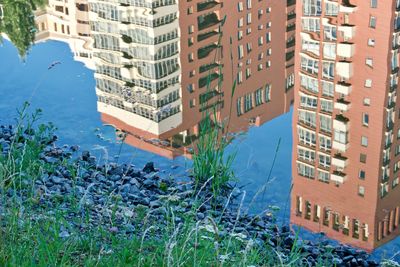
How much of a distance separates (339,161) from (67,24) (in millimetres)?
8263

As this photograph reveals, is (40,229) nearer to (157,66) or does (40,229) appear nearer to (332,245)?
(332,245)

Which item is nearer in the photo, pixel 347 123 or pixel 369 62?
pixel 347 123

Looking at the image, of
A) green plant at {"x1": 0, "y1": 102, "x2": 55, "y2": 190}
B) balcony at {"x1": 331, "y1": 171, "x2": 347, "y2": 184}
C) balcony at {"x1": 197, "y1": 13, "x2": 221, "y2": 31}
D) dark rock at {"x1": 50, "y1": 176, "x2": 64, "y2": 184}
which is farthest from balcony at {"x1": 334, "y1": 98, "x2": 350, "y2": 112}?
dark rock at {"x1": 50, "y1": 176, "x2": 64, "y2": 184}

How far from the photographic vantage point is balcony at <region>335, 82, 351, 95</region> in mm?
12547

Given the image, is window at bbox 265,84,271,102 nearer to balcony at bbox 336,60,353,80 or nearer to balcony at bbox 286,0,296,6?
balcony at bbox 336,60,353,80

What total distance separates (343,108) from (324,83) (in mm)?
1121

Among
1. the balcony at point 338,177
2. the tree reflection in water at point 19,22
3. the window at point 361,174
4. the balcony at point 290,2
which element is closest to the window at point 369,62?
the window at point 361,174

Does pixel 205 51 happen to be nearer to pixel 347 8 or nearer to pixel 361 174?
pixel 347 8

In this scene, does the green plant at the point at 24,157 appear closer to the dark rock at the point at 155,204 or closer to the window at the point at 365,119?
the dark rock at the point at 155,204

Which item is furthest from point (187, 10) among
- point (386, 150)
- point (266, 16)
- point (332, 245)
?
point (332, 245)

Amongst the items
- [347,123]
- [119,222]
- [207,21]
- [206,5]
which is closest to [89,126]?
[347,123]

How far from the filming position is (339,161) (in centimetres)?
1072

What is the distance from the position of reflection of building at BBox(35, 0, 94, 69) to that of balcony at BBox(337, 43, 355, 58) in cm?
462

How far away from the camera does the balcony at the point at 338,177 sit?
10.1m
